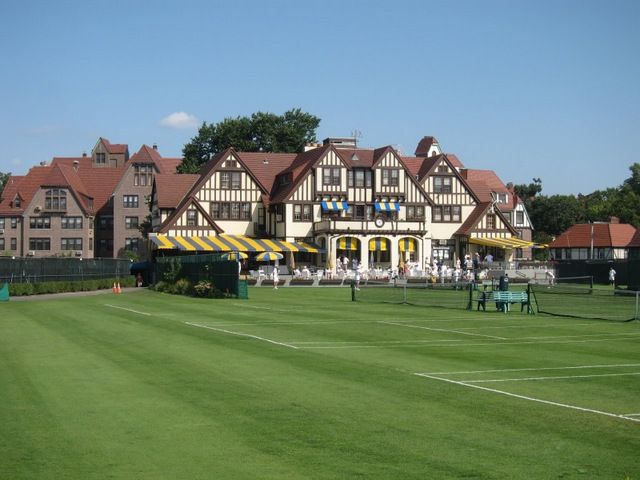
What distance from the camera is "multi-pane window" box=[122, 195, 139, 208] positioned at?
350 feet

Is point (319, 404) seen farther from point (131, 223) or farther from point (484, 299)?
point (131, 223)

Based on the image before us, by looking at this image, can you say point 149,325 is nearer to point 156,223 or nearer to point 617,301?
point 617,301

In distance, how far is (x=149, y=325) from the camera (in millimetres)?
28516

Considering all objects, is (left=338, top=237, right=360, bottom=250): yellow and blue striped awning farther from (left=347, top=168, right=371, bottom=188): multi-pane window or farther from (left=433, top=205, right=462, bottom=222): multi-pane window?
(left=433, top=205, right=462, bottom=222): multi-pane window

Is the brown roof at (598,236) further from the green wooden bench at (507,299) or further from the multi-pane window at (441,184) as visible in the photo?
the green wooden bench at (507,299)

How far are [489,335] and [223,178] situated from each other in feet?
204

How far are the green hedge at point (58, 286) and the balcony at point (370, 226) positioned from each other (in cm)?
2316

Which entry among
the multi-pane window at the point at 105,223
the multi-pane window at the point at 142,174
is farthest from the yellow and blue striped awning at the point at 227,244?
the multi-pane window at the point at 105,223

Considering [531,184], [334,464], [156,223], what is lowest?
[334,464]

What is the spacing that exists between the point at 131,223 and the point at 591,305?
76.2m

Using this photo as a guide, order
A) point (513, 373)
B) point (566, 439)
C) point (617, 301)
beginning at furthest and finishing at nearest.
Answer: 1. point (617, 301)
2. point (513, 373)
3. point (566, 439)

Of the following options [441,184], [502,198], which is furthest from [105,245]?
[502,198]

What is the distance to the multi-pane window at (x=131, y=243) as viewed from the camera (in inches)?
4262

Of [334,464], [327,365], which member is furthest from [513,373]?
[334,464]
